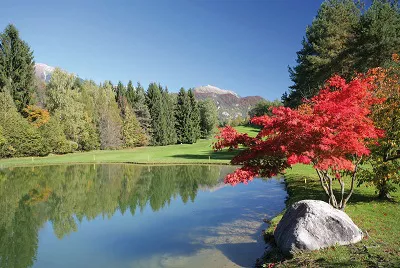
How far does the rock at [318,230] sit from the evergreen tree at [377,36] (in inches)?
916

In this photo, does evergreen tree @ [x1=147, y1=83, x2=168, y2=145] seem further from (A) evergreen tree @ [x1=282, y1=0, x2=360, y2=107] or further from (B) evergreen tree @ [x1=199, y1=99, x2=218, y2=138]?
(A) evergreen tree @ [x1=282, y1=0, x2=360, y2=107]

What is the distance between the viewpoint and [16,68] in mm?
59500

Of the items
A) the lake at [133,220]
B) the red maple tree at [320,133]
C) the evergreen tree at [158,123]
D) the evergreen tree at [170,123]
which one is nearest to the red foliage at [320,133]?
the red maple tree at [320,133]

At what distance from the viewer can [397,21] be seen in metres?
29.9

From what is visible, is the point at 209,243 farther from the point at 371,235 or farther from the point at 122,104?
the point at 122,104

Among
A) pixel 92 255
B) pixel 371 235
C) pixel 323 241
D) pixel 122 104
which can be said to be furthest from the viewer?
pixel 122 104

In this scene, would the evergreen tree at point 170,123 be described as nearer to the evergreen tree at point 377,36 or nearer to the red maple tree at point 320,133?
the evergreen tree at point 377,36

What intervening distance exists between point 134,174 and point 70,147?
27828mm

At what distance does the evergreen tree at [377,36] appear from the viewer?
91.6 feet

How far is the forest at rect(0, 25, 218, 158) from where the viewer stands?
169ft

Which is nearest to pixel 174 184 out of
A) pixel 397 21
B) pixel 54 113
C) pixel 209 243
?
pixel 209 243

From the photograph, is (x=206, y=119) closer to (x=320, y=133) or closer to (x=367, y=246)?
(x=320, y=133)

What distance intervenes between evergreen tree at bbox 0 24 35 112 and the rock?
61.0m

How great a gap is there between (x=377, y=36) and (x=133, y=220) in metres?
26.9
